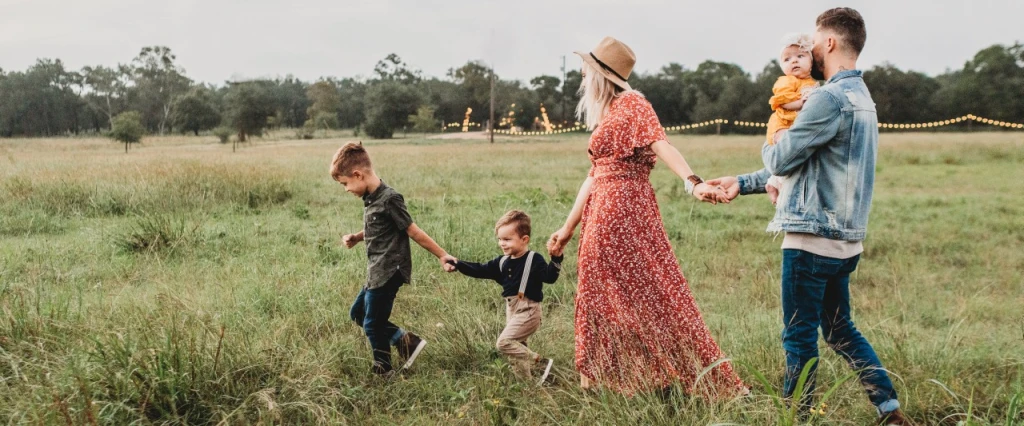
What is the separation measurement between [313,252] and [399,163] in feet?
46.0

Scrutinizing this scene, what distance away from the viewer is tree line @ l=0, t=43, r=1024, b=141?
4834cm

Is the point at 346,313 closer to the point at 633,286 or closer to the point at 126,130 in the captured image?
the point at 633,286

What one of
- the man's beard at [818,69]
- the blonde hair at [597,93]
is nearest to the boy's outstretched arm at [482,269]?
the blonde hair at [597,93]

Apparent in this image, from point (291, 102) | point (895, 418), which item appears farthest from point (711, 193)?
point (291, 102)

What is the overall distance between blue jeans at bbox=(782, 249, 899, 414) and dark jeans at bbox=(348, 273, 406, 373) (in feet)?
6.89

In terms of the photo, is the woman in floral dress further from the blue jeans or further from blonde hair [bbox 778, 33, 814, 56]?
blonde hair [bbox 778, 33, 814, 56]

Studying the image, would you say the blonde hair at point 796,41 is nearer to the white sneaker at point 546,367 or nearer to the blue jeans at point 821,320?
the blue jeans at point 821,320

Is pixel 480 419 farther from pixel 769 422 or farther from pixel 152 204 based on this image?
pixel 152 204

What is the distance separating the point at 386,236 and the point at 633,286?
1.44m

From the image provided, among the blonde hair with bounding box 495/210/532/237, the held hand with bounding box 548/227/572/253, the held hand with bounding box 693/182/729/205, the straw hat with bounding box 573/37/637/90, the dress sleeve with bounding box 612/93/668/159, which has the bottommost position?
the held hand with bounding box 548/227/572/253

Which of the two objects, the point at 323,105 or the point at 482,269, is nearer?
the point at 482,269

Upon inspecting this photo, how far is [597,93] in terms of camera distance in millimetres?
3434

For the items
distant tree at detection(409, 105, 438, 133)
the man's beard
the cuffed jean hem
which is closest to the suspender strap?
the man's beard

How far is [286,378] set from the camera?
10.6 ft
